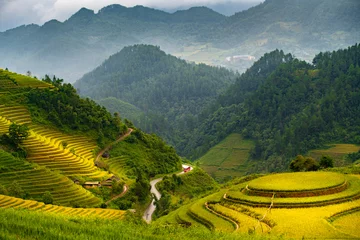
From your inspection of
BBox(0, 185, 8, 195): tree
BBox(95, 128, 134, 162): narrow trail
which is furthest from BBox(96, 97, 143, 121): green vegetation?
BBox(0, 185, 8, 195): tree

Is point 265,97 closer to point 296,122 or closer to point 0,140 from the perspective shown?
point 296,122

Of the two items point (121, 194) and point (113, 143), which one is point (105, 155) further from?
point (121, 194)

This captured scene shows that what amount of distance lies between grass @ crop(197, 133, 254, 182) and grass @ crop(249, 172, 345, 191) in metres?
46.9

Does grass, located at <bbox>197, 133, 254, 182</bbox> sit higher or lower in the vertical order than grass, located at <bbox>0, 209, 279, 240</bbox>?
lower

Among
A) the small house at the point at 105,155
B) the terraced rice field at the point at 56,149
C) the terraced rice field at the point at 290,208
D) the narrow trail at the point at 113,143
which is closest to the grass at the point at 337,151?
the narrow trail at the point at 113,143

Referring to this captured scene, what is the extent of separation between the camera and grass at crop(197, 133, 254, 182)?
88.1 metres

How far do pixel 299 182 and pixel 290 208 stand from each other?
3.56 meters

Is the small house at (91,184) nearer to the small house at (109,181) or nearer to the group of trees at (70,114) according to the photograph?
the small house at (109,181)

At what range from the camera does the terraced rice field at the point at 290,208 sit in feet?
83.6

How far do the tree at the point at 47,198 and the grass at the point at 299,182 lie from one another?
52.4ft

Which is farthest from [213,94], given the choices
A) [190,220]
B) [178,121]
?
[190,220]

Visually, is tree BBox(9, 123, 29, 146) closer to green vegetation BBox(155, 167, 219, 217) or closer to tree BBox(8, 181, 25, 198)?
tree BBox(8, 181, 25, 198)

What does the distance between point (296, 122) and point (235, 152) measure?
44.0 ft

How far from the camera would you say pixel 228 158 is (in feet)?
317
